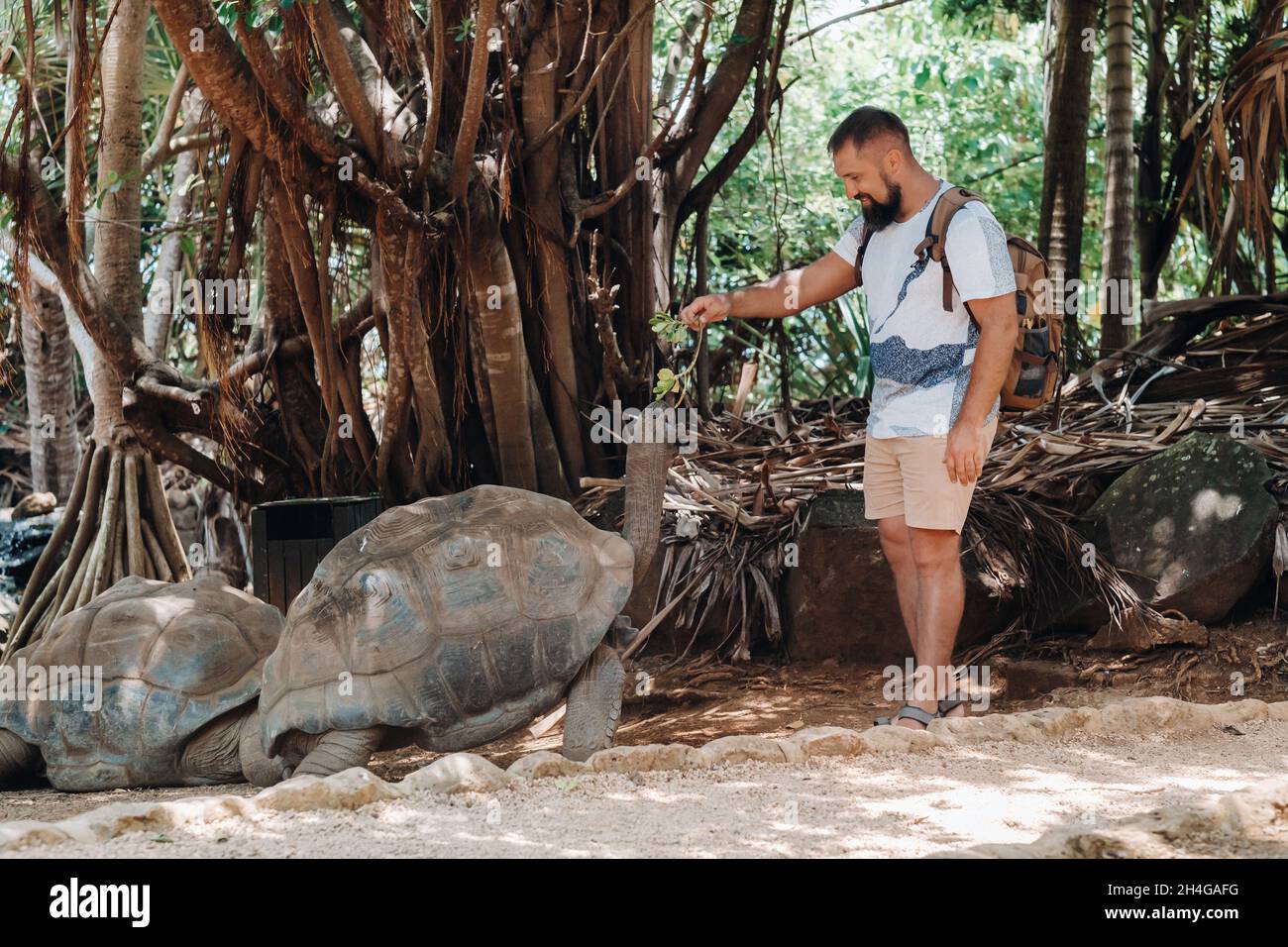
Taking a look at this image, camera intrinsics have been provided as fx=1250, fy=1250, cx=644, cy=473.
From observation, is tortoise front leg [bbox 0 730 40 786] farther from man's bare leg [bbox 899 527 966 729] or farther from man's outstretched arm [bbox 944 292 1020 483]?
man's outstretched arm [bbox 944 292 1020 483]

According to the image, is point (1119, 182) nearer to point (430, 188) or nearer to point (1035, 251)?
point (1035, 251)

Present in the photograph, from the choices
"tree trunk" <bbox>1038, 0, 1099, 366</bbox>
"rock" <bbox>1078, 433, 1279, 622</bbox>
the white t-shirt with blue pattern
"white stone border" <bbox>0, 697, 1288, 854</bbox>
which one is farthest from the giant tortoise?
"tree trunk" <bbox>1038, 0, 1099, 366</bbox>

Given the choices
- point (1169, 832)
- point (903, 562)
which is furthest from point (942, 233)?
point (1169, 832)

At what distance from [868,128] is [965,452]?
1.18 metres

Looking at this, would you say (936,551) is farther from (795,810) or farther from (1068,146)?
(1068,146)

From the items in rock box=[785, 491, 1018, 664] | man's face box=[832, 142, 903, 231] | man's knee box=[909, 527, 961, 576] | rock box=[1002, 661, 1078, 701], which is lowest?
rock box=[1002, 661, 1078, 701]

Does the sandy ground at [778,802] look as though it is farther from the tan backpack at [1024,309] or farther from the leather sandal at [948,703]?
the tan backpack at [1024,309]

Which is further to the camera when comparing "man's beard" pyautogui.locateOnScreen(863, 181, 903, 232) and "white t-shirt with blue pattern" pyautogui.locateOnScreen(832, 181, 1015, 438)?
"man's beard" pyautogui.locateOnScreen(863, 181, 903, 232)

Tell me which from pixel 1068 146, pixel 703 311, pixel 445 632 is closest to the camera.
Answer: pixel 445 632

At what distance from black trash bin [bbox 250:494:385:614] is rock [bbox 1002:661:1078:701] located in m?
3.08

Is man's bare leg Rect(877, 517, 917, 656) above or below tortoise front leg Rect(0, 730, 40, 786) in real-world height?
above

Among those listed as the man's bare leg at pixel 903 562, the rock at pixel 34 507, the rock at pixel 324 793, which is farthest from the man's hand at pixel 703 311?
the rock at pixel 34 507

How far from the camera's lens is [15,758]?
196 inches

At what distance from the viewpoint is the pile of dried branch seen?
6.05 meters
